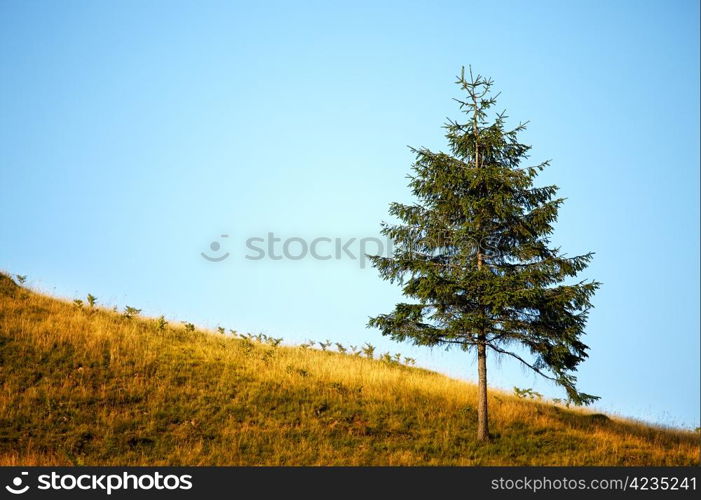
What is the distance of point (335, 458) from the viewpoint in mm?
11656

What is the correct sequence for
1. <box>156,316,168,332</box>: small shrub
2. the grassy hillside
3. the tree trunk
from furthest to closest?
<box>156,316,168,332</box>: small shrub
the tree trunk
the grassy hillside

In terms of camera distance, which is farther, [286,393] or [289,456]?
[286,393]

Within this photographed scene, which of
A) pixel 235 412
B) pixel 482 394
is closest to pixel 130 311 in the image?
pixel 235 412

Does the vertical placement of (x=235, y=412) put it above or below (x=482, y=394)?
below

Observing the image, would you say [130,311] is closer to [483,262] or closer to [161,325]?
[161,325]

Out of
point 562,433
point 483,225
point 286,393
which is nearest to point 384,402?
point 286,393

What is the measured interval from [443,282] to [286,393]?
6581mm

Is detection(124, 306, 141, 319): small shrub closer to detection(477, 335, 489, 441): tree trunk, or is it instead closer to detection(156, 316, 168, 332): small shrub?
detection(156, 316, 168, 332): small shrub

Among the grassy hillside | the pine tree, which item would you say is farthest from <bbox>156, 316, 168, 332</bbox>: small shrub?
the pine tree

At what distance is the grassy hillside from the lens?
11.7m

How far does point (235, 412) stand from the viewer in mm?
13719
